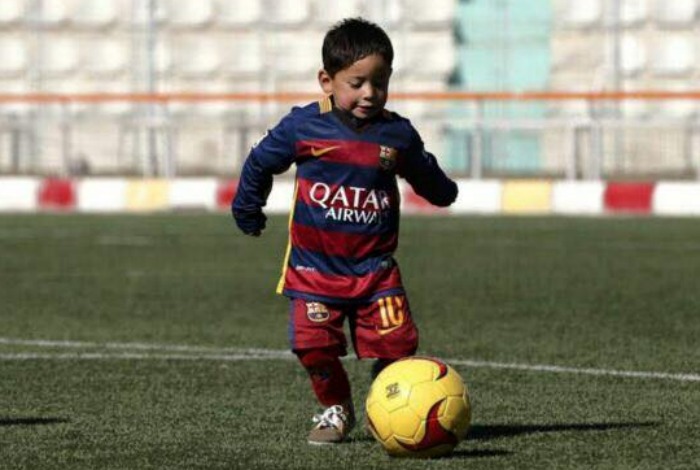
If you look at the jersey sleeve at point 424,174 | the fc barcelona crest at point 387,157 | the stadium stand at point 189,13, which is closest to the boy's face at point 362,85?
the fc barcelona crest at point 387,157

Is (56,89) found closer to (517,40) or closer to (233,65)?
(233,65)

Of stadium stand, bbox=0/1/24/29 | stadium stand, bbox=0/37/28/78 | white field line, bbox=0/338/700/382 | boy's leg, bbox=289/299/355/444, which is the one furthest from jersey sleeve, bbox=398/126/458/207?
stadium stand, bbox=0/1/24/29

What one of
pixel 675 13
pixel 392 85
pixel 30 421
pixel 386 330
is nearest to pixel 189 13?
pixel 392 85

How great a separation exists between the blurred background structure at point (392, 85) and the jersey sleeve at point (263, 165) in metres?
17.5

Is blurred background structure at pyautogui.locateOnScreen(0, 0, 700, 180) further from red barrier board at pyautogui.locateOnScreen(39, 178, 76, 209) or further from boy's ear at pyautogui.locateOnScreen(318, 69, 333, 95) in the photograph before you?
boy's ear at pyautogui.locateOnScreen(318, 69, 333, 95)

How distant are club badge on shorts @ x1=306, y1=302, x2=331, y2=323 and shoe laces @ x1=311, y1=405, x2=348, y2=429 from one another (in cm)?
30

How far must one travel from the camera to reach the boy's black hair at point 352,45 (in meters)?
6.38

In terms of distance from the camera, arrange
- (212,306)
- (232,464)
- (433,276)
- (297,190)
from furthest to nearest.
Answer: (433,276), (212,306), (297,190), (232,464)

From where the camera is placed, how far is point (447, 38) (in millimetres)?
30391

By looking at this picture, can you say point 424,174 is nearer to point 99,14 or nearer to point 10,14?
point 10,14

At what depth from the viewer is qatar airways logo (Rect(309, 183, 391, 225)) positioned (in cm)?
662

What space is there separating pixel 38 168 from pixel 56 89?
158 inches

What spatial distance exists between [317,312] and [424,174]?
24.4 inches

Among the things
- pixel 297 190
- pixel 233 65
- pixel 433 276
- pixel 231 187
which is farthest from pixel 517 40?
pixel 297 190
